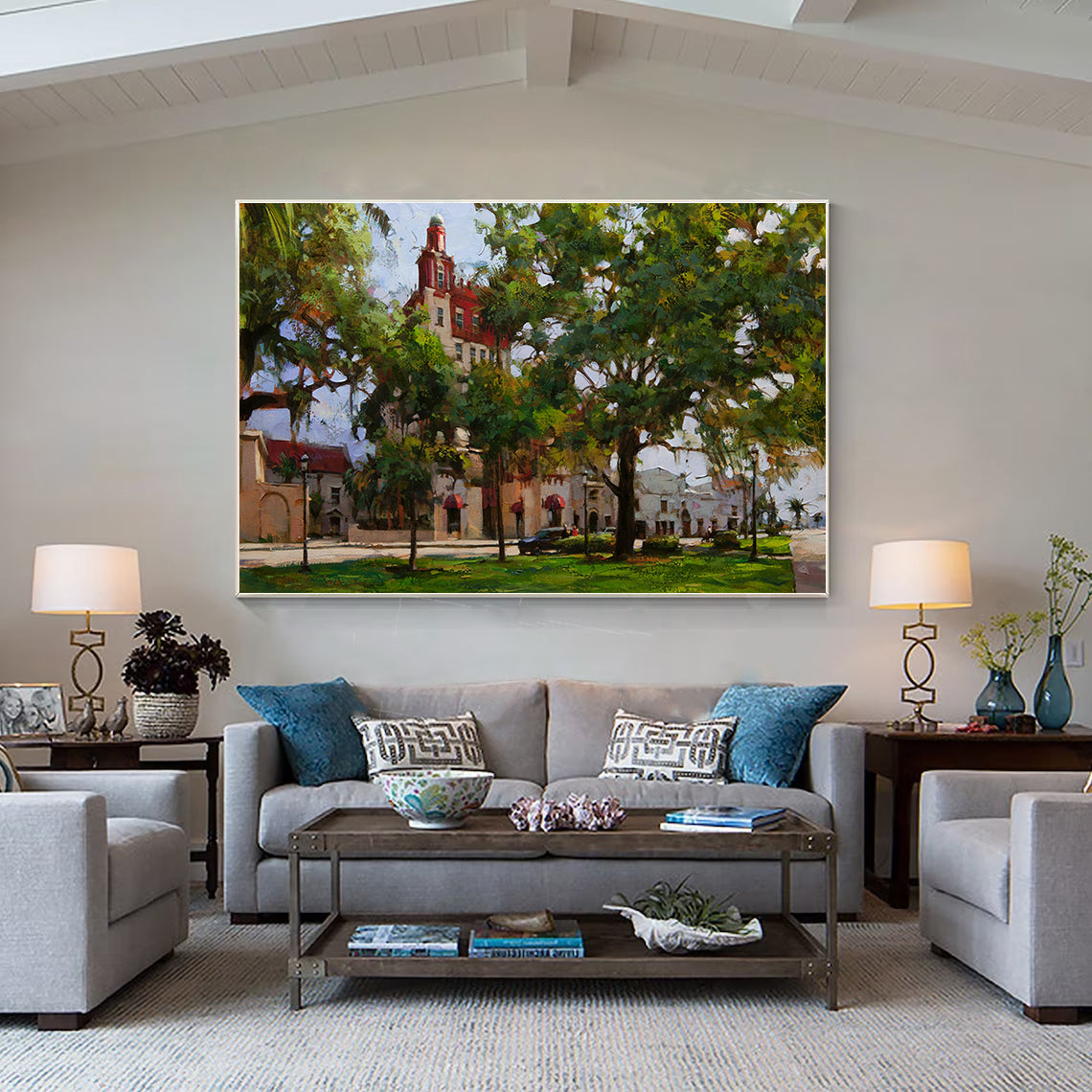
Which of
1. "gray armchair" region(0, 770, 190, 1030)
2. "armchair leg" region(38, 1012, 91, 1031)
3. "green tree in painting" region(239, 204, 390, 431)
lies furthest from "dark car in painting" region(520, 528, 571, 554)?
"armchair leg" region(38, 1012, 91, 1031)

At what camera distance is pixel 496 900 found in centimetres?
421

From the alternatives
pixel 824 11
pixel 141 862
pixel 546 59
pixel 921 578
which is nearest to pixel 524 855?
pixel 141 862

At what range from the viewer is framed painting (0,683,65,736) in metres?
4.95

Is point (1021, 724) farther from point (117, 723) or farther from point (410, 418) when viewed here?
point (117, 723)

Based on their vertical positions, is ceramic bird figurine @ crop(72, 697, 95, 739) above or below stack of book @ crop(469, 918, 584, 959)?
above

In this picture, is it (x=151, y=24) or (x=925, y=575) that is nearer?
(x=151, y=24)

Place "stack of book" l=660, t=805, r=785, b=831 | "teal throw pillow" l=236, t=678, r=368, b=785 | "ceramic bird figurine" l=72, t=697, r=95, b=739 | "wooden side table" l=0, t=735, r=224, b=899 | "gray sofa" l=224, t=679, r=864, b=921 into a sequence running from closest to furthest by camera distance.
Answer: "stack of book" l=660, t=805, r=785, b=831 → "gray sofa" l=224, t=679, r=864, b=921 → "teal throw pillow" l=236, t=678, r=368, b=785 → "wooden side table" l=0, t=735, r=224, b=899 → "ceramic bird figurine" l=72, t=697, r=95, b=739

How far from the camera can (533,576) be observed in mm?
5477

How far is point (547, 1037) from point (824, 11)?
349cm

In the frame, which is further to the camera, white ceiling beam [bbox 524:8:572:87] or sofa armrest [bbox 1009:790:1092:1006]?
white ceiling beam [bbox 524:8:572:87]

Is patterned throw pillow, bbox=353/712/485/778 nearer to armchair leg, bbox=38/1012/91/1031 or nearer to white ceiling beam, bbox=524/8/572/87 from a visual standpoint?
armchair leg, bbox=38/1012/91/1031

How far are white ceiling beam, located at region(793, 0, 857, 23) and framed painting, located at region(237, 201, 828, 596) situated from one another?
0.97 metres

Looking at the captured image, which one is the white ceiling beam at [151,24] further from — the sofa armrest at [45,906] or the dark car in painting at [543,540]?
the sofa armrest at [45,906]

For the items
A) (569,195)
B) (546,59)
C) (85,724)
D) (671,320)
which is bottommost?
(85,724)
